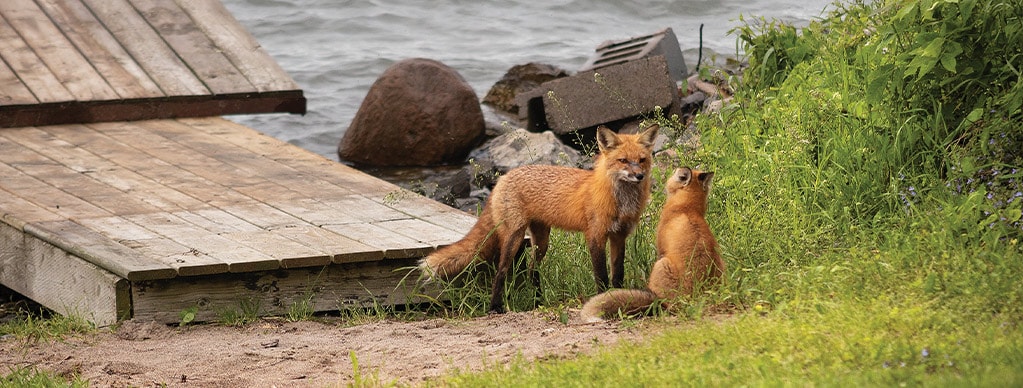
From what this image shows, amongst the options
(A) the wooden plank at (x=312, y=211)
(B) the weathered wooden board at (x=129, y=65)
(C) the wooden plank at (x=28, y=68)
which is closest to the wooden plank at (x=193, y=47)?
(B) the weathered wooden board at (x=129, y=65)

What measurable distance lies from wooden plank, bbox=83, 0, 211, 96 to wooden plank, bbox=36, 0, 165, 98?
0.07 metres

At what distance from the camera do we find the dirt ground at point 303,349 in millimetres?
5500

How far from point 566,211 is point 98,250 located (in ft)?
8.56

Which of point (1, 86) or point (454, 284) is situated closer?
point (454, 284)

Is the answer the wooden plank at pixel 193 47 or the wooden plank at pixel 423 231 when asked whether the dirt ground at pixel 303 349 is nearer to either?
the wooden plank at pixel 423 231

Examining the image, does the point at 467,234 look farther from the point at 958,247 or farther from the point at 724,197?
the point at 958,247

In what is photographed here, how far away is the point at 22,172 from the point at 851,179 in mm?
5638

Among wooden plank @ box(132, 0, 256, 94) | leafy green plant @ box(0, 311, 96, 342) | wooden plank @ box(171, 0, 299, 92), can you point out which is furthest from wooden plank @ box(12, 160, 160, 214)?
wooden plank @ box(171, 0, 299, 92)

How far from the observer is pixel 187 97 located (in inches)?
420

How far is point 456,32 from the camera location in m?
22.7

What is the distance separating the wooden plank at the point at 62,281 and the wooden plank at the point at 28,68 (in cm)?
288

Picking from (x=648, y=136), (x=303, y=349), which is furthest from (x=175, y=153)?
(x=648, y=136)

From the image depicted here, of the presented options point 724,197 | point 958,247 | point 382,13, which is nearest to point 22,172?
point 724,197

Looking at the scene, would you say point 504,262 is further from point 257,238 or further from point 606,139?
point 257,238
